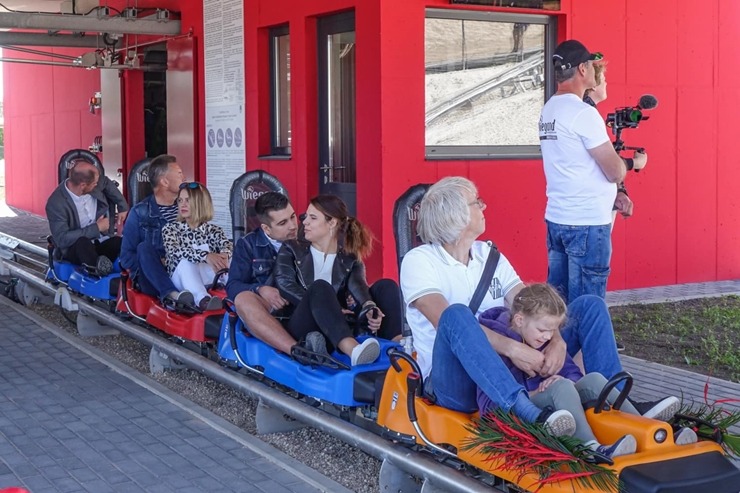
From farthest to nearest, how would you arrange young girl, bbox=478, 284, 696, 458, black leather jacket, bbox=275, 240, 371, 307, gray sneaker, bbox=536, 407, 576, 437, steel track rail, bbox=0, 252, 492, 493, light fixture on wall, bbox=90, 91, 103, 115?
light fixture on wall, bbox=90, 91, 103, 115 < black leather jacket, bbox=275, 240, 371, 307 < steel track rail, bbox=0, 252, 492, 493 < young girl, bbox=478, 284, 696, 458 < gray sneaker, bbox=536, 407, 576, 437

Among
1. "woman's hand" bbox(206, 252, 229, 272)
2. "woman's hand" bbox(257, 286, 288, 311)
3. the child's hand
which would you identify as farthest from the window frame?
the child's hand

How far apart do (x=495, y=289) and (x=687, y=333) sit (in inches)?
161

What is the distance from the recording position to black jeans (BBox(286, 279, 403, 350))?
5477mm

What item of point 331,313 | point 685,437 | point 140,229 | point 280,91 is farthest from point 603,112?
point 685,437

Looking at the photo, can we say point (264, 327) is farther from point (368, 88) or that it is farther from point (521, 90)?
point (521, 90)

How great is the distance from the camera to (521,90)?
990cm

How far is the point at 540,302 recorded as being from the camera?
13.8 ft

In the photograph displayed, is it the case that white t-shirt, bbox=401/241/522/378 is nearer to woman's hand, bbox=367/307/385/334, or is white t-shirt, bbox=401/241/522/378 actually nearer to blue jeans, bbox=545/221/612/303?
woman's hand, bbox=367/307/385/334

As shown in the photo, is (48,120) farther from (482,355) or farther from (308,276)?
(482,355)

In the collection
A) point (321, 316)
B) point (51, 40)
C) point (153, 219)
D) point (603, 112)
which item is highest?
point (51, 40)

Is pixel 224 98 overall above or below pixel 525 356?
above

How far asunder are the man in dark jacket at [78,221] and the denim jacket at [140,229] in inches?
42.8

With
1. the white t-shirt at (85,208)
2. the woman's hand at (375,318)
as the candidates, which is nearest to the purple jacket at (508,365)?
the woman's hand at (375,318)

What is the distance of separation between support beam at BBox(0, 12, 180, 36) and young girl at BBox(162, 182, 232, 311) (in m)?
5.80
